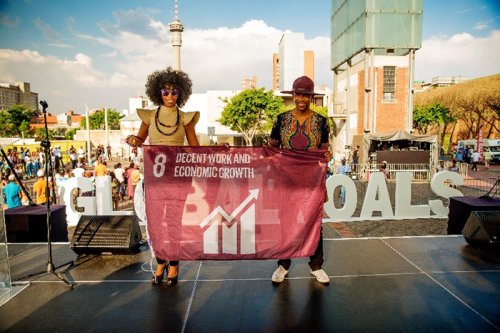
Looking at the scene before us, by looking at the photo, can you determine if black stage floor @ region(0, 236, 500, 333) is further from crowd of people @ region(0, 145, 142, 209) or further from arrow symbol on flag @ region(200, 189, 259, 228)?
crowd of people @ region(0, 145, 142, 209)

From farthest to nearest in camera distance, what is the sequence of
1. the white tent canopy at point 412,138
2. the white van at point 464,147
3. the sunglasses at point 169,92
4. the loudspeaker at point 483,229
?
1. the white van at point 464,147
2. the white tent canopy at point 412,138
3. the loudspeaker at point 483,229
4. the sunglasses at point 169,92

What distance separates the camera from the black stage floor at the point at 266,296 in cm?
311

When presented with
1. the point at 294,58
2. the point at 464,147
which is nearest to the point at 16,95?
the point at 294,58

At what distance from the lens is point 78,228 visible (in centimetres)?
491

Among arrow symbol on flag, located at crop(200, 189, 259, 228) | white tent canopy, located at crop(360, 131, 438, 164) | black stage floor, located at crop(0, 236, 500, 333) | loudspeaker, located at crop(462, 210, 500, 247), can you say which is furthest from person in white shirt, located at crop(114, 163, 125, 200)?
white tent canopy, located at crop(360, 131, 438, 164)

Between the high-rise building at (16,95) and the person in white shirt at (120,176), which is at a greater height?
the high-rise building at (16,95)

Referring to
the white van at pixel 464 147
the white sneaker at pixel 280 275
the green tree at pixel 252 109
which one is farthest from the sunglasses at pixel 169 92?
the white van at pixel 464 147

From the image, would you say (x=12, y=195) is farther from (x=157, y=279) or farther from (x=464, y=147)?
(x=464, y=147)

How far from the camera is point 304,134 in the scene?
408cm

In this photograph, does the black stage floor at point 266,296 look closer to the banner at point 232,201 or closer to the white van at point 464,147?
the banner at point 232,201

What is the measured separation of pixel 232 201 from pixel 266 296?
3.67 feet

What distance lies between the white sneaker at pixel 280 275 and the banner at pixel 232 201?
22cm

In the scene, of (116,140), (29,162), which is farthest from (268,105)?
(116,140)

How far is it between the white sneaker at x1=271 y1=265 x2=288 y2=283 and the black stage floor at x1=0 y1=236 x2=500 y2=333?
0.08m
